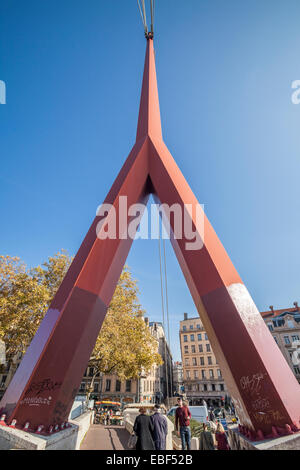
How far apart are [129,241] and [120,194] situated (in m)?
1.51

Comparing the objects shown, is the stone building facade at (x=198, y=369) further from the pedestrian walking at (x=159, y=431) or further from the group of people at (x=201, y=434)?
the pedestrian walking at (x=159, y=431)

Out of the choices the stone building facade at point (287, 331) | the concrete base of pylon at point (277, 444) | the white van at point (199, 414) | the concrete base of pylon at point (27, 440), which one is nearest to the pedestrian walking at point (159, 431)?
the concrete base of pylon at point (277, 444)

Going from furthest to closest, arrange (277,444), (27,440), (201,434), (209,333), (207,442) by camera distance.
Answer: (201,434) → (207,442) → (209,333) → (27,440) → (277,444)

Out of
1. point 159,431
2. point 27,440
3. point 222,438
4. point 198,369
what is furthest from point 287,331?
point 27,440

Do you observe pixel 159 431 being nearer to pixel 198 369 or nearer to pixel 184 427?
pixel 184 427

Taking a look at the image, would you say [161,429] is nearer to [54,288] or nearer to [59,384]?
[59,384]

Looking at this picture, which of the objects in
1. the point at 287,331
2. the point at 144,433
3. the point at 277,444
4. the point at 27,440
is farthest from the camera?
the point at 287,331

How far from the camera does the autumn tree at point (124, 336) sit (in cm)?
1572

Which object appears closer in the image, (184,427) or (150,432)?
(150,432)

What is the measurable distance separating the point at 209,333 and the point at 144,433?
7.34ft

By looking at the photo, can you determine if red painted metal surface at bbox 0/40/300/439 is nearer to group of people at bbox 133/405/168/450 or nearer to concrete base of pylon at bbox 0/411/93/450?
concrete base of pylon at bbox 0/411/93/450

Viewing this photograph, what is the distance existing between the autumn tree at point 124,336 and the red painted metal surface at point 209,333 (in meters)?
11.1

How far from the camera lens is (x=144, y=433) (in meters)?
4.10

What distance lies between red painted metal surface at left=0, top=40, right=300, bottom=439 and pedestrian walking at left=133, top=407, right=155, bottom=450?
154 cm
